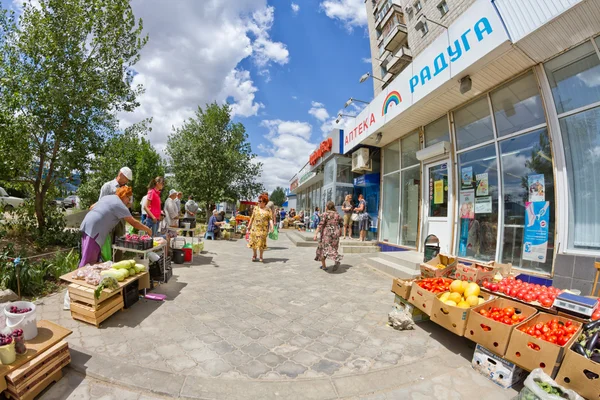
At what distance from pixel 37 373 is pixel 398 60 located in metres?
23.0

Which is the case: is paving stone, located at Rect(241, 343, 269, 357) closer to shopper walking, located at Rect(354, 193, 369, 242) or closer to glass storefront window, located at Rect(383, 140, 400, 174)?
shopper walking, located at Rect(354, 193, 369, 242)

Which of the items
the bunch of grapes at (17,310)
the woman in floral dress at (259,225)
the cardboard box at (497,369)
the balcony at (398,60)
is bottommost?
the cardboard box at (497,369)

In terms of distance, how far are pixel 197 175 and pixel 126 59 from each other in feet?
39.7

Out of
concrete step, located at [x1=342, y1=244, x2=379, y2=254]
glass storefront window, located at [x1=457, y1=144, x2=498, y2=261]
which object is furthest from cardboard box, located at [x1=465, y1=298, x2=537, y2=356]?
concrete step, located at [x1=342, y1=244, x2=379, y2=254]

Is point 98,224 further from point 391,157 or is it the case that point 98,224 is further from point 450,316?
point 391,157

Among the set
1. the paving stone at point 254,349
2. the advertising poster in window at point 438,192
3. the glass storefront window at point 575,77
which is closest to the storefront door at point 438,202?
the advertising poster in window at point 438,192

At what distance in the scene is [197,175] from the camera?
19.6 metres

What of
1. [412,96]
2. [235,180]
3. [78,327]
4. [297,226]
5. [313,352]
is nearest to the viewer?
[313,352]

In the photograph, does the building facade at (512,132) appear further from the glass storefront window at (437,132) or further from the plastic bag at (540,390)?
the plastic bag at (540,390)

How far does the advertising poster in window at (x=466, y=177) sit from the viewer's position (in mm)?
6535

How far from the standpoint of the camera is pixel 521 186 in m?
5.36

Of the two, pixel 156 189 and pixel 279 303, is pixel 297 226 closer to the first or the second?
pixel 156 189

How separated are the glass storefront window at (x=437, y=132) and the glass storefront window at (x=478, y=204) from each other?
2.85 ft

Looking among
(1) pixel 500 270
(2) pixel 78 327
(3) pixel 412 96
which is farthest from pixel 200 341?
(3) pixel 412 96
